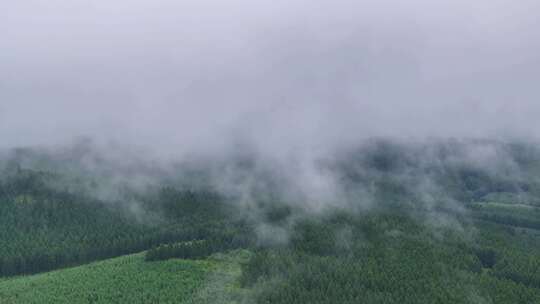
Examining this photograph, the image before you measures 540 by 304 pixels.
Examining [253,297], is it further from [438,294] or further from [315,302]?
[438,294]

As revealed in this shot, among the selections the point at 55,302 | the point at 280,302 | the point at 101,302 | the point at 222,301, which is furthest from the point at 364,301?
the point at 55,302

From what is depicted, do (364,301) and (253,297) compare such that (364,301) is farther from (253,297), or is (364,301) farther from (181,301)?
(181,301)

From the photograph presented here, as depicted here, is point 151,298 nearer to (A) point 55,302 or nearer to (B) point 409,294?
(A) point 55,302

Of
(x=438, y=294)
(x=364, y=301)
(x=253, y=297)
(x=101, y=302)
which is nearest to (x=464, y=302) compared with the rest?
(x=438, y=294)

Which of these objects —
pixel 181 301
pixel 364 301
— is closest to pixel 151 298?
pixel 181 301

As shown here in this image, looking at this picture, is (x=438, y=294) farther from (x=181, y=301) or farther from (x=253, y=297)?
(x=181, y=301)
